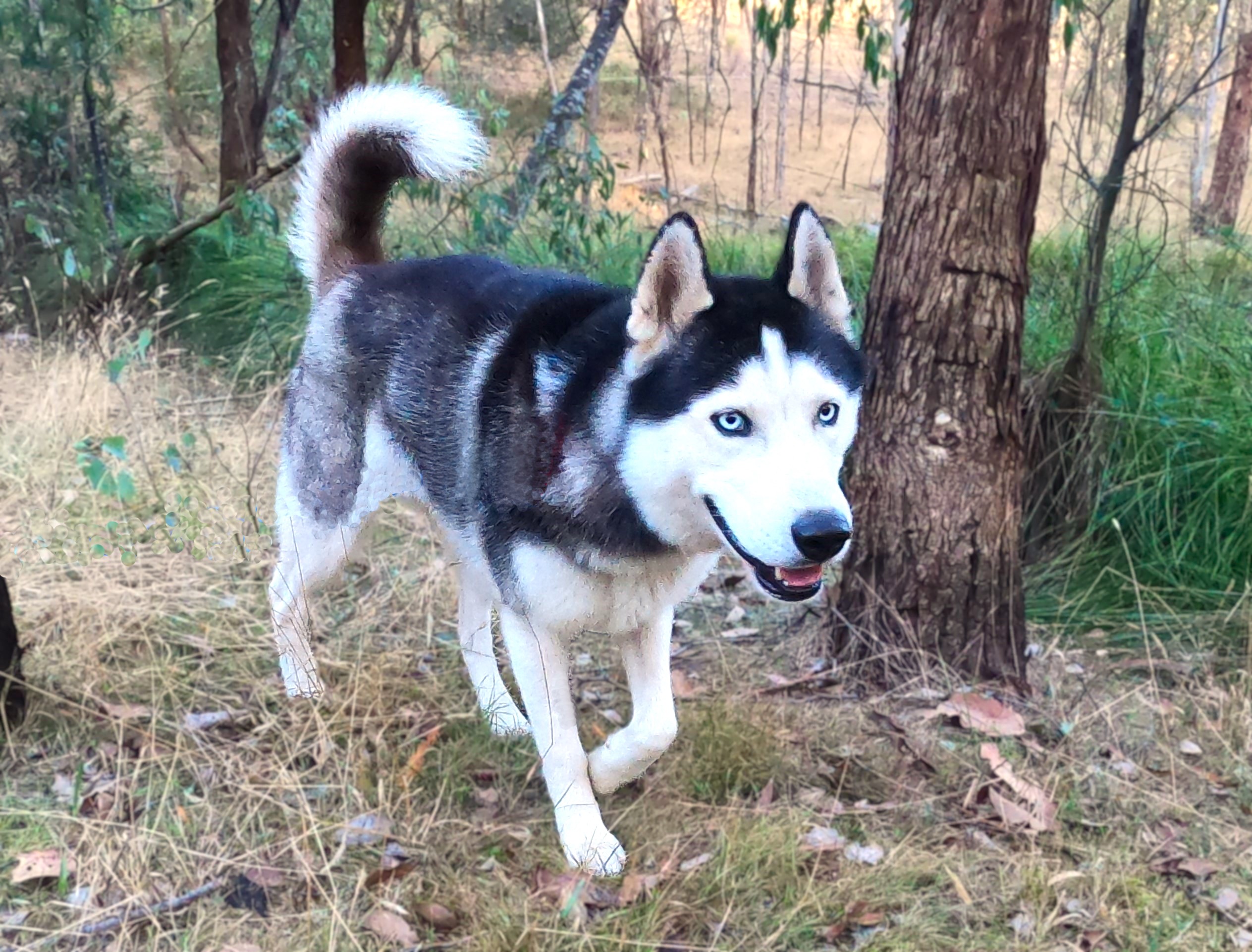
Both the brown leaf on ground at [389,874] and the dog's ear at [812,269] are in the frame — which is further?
the brown leaf on ground at [389,874]

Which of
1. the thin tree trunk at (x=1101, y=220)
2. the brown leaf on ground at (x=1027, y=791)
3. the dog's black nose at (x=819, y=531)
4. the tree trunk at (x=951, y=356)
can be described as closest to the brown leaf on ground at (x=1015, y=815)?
the brown leaf on ground at (x=1027, y=791)

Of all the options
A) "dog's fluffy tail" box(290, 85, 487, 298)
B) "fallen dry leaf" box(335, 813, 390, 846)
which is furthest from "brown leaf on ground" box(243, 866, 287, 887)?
"dog's fluffy tail" box(290, 85, 487, 298)

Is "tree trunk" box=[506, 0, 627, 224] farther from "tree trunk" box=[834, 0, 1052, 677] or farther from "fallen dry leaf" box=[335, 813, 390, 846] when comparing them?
"fallen dry leaf" box=[335, 813, 390, 846]

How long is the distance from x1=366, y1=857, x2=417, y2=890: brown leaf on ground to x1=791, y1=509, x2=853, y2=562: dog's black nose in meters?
1.25

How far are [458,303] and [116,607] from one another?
1.52 m

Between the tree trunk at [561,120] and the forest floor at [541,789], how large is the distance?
8.52 ft

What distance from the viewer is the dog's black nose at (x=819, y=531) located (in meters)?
1.78

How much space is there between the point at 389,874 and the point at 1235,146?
7648 millimetres

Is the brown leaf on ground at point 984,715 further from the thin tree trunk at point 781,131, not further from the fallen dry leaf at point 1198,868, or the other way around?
the thin tree trunk at point 781,131

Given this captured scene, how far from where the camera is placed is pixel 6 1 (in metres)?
5.50

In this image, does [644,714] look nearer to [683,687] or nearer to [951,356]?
[683,687]

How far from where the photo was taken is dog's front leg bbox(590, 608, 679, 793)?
244 cm

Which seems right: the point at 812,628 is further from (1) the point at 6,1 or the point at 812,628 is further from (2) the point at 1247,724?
(1) the point at 6,1

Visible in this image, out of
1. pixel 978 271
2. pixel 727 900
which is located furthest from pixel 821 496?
pixel 978 271
